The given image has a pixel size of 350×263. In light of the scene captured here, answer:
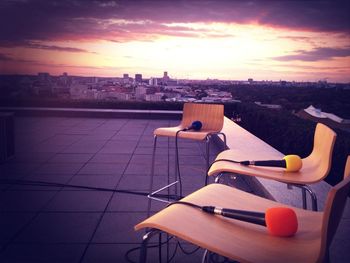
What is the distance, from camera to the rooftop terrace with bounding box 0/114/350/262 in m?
2.48

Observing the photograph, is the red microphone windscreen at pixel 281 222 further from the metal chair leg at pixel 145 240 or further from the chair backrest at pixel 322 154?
the chair backrest at pixel 322 154

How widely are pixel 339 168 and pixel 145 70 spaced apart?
8.21m

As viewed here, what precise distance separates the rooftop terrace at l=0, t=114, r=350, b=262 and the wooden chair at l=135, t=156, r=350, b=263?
121 centimetres

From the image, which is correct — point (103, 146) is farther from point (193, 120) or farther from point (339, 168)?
point (339, 168)

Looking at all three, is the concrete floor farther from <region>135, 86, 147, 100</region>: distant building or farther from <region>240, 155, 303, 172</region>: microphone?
<region>135, 86, 147, 100</region>: distant building

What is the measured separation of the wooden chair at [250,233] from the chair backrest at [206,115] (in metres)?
2.18

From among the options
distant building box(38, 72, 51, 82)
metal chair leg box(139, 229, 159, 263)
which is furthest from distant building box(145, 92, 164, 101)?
metal chair leg box(139, 229, 159, 263)

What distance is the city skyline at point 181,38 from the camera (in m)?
5.74

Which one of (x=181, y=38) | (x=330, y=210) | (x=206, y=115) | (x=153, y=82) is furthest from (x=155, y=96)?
(x=330, y=210)

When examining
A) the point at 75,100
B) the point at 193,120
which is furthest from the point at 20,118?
the point at 193,120

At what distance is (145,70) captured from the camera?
36.7ft

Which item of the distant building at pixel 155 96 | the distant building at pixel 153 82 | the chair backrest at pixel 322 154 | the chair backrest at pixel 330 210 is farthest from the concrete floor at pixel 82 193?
the distant building at pixel 155 96

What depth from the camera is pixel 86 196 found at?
3.61 meters

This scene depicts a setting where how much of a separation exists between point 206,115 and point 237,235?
8.32 ft
